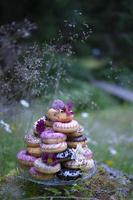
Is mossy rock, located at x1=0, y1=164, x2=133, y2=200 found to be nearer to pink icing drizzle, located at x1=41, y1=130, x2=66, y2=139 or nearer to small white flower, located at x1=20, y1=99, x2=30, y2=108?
pink icing drizzle, located at x1=41, y1=130, x2=66, y2=139

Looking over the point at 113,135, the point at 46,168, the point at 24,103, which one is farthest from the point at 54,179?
the point at 113,135

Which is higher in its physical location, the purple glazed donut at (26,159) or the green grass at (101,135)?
the purple glazed donut at (26,159)

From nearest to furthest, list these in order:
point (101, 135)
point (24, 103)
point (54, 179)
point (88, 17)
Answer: point (54, 179) < point (24, 103) < point (101, 135) < point (88, 17)

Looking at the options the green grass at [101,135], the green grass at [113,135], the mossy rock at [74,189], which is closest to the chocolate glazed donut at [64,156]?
the mossy rock at [74,189]

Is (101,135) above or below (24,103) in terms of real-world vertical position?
below

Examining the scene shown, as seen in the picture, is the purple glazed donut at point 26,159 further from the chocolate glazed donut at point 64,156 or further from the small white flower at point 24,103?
the small white flower at point 24,103

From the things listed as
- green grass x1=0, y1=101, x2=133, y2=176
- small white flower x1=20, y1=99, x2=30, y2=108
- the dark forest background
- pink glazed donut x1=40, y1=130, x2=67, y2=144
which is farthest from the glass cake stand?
the dark forest background

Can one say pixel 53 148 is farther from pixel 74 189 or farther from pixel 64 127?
pixel 74 189
